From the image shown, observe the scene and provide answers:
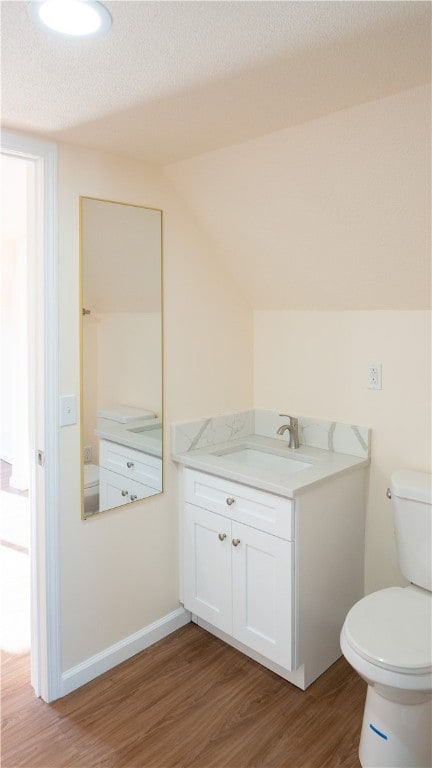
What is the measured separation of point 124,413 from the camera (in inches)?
88.7

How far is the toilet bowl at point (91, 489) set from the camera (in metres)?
2.13

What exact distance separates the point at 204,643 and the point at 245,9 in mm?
2351

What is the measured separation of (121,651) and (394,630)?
1.19 meters

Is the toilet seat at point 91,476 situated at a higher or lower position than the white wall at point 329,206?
lower

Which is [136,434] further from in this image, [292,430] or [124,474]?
[292,430]

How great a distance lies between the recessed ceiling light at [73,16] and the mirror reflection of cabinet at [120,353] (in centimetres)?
86

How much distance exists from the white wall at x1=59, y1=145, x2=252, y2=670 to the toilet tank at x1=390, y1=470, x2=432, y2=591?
99 cm

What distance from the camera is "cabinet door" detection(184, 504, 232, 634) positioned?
227 cm

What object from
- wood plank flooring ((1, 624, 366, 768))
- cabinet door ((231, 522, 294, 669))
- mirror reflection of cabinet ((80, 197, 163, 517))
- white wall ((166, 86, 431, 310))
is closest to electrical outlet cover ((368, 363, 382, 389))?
white wall ((166, 86, 431, 310))

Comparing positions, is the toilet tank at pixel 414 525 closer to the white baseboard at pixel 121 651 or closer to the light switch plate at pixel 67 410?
the white baseboard at pixel 121 651

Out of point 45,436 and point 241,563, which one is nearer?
point 45,436

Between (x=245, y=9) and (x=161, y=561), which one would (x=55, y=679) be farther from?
(x=245, y=9)

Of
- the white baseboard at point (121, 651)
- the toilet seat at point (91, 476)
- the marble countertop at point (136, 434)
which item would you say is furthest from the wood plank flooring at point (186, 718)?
the marble countertop at point (136, 434)

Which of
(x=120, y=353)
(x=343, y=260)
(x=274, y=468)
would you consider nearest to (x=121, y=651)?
(x=274, y=468)
